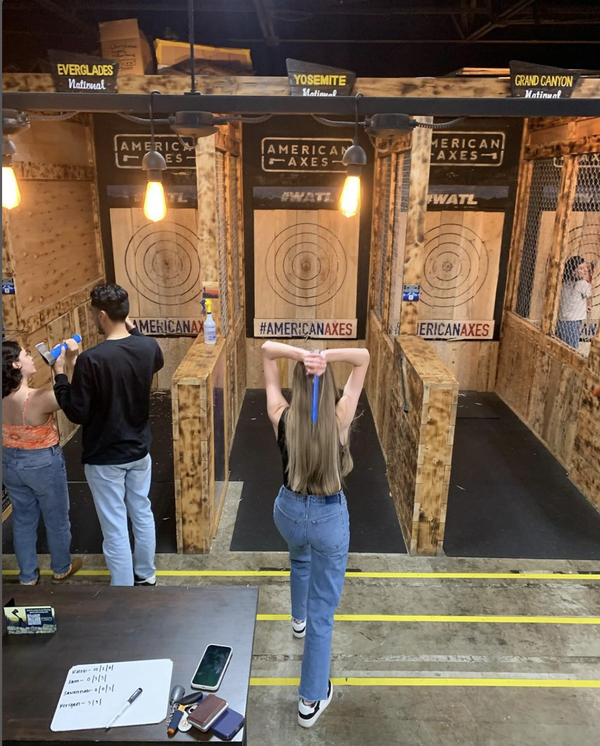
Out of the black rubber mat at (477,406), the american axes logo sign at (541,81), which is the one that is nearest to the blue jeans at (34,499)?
the american axes logo sign at (541,81)

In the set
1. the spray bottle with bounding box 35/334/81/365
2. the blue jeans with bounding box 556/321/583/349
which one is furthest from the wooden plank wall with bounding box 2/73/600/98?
the blue jeans with bounding box 556/321/583/349

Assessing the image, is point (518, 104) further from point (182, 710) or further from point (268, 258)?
point (268, 258)

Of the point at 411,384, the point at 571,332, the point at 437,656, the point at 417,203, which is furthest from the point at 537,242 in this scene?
the point at 437,656

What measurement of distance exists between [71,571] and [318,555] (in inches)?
80.9

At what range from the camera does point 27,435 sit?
11.4 feet

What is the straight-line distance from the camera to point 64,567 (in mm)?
3926

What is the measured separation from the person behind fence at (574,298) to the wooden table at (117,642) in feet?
15.4

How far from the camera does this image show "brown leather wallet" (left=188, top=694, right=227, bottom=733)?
193cm

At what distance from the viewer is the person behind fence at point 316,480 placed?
2.66 meters

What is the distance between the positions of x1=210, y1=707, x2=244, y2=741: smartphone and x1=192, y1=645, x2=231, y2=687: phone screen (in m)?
0.13

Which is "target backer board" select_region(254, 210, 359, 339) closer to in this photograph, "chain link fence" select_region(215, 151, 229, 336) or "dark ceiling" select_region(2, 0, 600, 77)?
"chain link fence" select_region(215, 151, 229, 336)

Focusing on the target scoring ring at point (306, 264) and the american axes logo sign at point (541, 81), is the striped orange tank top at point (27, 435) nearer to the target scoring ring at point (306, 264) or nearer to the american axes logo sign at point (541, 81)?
the american axes logo sign at point (541, 81)

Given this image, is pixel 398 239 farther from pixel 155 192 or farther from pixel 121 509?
pixel 121 509

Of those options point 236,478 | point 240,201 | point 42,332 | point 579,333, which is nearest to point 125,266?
point 240,201
